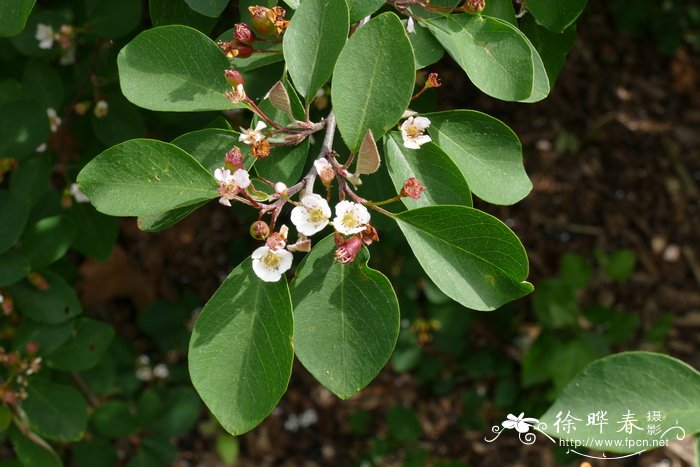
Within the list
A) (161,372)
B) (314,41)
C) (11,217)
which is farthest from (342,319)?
(161,372)

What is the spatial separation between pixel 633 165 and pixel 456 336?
4.68ft

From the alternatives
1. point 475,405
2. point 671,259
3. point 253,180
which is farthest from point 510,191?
point 671,259

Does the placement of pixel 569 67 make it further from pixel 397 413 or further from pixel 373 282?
pixel 373 282

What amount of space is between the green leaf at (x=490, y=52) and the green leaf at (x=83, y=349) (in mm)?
1193

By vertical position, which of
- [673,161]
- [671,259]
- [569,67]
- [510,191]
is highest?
[510,191]

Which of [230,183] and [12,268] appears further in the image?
[12,268]

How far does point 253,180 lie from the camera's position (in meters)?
1.24

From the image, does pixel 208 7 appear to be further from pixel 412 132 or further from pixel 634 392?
pixel 634 392

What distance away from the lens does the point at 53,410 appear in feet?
6.04

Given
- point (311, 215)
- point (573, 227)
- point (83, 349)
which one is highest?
point (311, 215)

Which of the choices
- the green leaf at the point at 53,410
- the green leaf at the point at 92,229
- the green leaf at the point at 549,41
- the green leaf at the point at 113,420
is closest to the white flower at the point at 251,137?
the green leaf at the point at 549,41

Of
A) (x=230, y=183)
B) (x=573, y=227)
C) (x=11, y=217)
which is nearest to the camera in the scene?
(x=230, y=183)

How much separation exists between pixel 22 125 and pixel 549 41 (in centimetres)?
122

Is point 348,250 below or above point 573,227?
above
